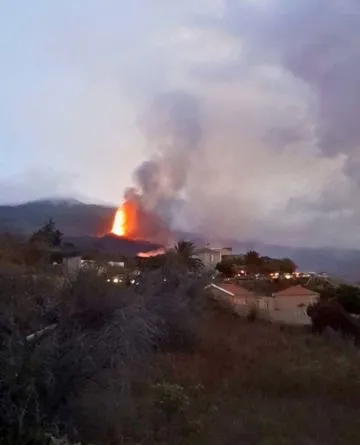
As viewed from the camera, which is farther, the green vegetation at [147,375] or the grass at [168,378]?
the grass at [168,378]

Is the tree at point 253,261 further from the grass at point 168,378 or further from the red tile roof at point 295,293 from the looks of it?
the grass at point 168,378

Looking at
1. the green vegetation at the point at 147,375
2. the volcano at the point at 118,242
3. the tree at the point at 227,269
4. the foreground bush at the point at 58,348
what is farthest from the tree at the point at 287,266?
Result: the foreground bush at the point at 58,348

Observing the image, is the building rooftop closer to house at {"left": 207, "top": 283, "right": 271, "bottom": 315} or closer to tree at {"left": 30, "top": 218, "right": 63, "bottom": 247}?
house at {"left": 207, "top": 283, "right": 271, "bottom": 315}

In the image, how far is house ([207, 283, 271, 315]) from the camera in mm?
37678

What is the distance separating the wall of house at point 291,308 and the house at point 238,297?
619 millimetres

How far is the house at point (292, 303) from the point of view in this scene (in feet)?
142

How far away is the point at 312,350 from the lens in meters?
22.9

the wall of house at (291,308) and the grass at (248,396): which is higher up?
the wall of house at (291,308)

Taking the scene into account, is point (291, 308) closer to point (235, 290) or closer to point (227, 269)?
point (235, 290)

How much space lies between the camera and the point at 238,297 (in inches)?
1729

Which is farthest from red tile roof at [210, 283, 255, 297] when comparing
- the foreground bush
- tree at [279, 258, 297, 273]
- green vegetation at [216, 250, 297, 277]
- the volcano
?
the foreground bush

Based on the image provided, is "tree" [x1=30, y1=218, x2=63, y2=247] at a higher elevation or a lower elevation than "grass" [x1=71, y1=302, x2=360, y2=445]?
higher

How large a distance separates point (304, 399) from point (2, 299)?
774 cm

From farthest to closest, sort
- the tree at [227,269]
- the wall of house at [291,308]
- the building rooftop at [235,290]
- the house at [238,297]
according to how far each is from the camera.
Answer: the tree at [227,269] < the building rooftop at [235,290] < the wall of house at [291,308] < the house at [238,297]
